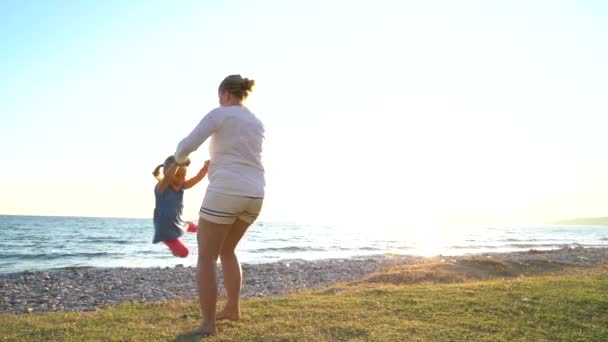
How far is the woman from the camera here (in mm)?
4145

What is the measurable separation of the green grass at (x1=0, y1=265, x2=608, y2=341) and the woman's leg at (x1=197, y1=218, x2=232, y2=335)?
0.21 meters

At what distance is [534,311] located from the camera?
5.73 m

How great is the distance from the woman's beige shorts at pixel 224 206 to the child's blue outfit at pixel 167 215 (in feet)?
1.84

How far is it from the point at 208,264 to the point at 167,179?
3.15 feet

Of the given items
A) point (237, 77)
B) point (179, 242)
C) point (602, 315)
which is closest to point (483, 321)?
point (602, 315)

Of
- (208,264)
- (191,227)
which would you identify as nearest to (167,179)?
(191,227)

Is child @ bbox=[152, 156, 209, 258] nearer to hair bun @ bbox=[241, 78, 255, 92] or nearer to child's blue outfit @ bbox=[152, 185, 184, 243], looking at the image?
child's blue outfit @ bbox=[152, 185, 184, 243]

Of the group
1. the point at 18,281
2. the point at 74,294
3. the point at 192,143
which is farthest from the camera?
the point at 18,281

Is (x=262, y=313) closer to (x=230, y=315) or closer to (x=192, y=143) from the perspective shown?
(x=230, y=315)

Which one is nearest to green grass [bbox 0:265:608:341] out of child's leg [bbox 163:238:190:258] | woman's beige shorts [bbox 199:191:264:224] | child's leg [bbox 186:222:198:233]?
child's leg [bbox 163:238:190:258]

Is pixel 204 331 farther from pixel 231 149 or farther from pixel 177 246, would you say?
pixel 231 149

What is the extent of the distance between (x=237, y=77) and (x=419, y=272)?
10.0 m

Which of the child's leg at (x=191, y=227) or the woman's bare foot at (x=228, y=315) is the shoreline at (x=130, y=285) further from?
the child's leg at (x=191, y=227)

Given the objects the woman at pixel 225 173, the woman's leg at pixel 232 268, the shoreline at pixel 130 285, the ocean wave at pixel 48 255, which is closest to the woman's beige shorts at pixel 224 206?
the woman at pixel 225 173
